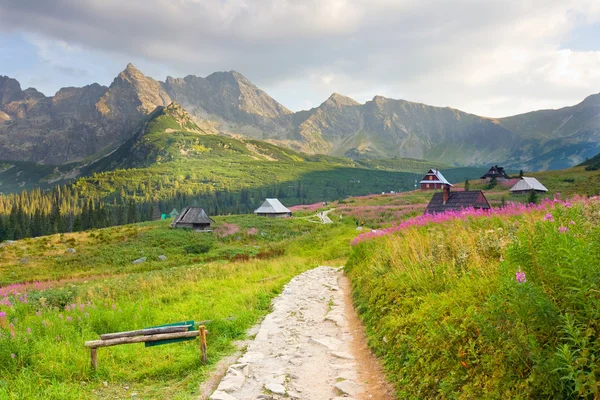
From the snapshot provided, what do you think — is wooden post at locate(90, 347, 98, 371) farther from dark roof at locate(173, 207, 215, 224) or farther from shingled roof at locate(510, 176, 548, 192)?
shingled roof at locate(510, 176, 548, 192)

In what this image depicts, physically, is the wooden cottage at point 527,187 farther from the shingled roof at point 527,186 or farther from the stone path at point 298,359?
the stone path at point 298,359

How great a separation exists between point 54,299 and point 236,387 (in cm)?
1135

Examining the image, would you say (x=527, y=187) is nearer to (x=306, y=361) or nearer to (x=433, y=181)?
(x=433, y=181)

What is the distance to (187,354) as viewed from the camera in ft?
28.0

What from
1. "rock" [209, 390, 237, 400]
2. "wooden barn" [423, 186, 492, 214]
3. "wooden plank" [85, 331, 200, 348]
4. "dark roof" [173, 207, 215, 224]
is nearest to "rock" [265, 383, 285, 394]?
"rock" [209, 390, 237, 400]

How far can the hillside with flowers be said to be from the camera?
4.05 meters

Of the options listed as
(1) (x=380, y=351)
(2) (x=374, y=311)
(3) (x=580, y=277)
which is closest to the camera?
(3) (x=580, y=277)

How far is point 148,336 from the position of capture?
7977 millimetres

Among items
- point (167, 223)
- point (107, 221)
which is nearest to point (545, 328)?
point (167, 223)

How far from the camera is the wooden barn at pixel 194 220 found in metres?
63.4

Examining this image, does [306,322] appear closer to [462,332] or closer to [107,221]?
[462,332]

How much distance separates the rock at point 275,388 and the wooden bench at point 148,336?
1942mm

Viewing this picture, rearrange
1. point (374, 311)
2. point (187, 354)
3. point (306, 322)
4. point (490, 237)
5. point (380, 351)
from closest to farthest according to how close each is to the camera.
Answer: point (380, 351) → point (187, 354) → point (490, 237) → point (374, 311) → point (306, 322)

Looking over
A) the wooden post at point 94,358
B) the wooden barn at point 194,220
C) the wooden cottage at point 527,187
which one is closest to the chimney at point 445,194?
the wooden post at point 94,358
